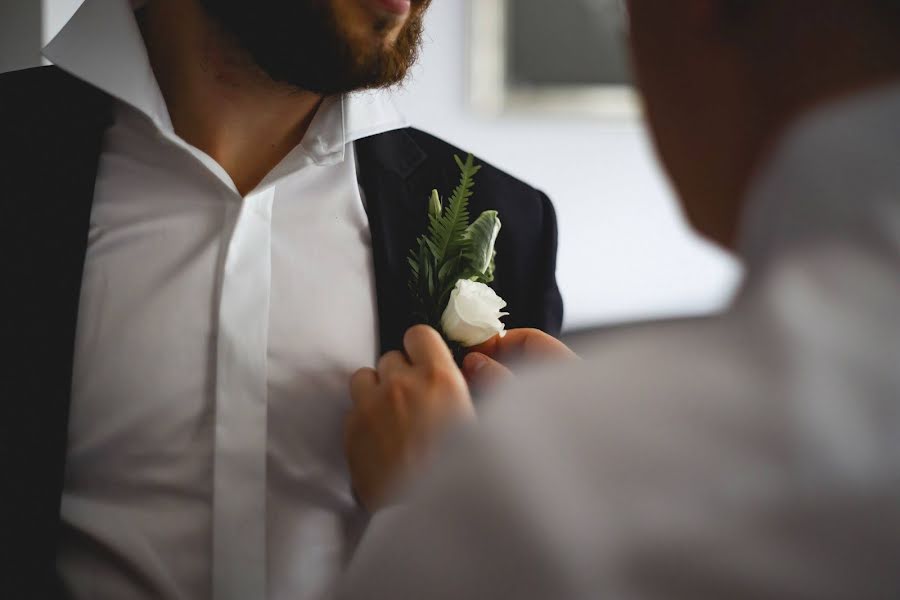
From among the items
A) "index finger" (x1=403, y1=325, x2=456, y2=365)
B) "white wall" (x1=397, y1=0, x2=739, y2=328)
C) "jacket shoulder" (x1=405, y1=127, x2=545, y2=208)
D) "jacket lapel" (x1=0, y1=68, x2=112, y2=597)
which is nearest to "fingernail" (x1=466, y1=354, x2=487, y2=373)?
"index finger" (x1=403, y1=325, x2=456, y2=365)

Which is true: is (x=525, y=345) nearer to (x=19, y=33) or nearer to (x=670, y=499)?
(x=670, y=499)

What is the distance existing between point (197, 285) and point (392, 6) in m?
0.43

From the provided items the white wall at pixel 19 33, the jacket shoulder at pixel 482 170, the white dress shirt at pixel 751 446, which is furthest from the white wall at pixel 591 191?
the white dress shirt at pixel 751 446

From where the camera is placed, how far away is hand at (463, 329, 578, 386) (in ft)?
2.86

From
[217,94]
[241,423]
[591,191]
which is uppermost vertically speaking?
[217,94]

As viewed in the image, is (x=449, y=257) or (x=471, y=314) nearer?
(x=471, y=314)

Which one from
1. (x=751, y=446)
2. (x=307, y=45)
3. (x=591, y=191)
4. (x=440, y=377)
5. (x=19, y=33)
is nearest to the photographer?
(x=751, y=446)

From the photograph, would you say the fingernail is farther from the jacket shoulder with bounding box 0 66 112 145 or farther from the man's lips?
the jacket shoulder with bounding box 0 66 112 145

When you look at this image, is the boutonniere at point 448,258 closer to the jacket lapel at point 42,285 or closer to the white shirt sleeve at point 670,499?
the jacket lapel at point 42,285

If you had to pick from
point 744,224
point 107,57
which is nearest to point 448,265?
point 107,57

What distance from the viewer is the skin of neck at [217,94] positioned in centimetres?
104

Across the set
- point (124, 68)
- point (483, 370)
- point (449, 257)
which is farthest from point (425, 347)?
point (124, 68)

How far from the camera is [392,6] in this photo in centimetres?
101

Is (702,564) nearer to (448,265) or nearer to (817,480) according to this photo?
(817,480)
